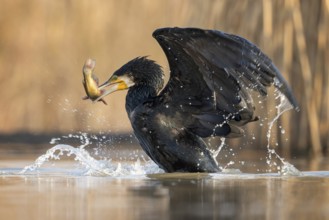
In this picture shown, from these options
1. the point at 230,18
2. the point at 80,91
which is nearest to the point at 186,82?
the point at 230,18

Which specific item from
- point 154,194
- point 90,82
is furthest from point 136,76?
point 154,194

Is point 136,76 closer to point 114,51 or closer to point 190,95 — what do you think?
point 190,95

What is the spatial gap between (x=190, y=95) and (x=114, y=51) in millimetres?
4965

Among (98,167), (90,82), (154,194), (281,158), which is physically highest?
(90,82)

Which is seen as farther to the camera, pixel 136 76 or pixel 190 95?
pixel 136 76

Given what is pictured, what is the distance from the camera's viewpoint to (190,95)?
8.89 m

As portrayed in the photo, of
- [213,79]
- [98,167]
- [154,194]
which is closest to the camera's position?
[154,194]

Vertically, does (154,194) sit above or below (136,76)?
below

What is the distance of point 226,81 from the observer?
857cm

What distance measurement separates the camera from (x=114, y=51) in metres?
13.8

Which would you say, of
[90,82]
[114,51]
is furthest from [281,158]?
[114,51]

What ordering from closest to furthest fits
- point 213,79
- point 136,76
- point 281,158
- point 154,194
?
point 154,194 → point 213,79 → point 136,76 → point 281,158

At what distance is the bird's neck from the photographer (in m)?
9.09

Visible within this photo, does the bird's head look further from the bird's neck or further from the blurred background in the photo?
the blurred background
